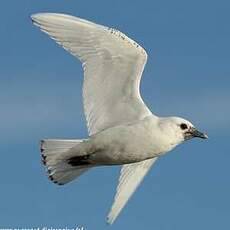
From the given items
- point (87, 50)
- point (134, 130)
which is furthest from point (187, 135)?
point (87, 50)

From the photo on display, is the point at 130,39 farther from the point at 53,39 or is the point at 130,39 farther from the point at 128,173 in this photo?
the point at 128,173

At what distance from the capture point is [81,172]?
23.0m

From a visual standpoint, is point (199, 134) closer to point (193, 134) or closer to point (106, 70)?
point (193, 134)

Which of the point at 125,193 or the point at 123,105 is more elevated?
the point at 123,105

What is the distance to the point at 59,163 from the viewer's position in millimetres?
22922

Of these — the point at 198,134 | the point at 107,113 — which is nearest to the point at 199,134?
the point at 198,134

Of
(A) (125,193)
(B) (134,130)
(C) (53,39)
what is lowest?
(A) (125,193)

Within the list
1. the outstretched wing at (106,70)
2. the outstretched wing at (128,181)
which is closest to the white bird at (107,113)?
the outstretched wing at (106,70)

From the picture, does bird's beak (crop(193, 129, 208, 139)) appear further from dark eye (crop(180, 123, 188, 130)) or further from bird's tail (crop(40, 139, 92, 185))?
bird's tail (crop(40, 139, 92, 185))

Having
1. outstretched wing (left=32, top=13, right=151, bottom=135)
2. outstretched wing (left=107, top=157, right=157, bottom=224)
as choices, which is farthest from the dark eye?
outstretched wing (left=107, top=157, right=157, bottom=224)

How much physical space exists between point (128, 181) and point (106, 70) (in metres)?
2.77

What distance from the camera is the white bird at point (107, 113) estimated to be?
22.0 meters

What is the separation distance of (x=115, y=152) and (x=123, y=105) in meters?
1.20

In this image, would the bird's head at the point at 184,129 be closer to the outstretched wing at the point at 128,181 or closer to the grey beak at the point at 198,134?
the grey beak at the point at 198,134
